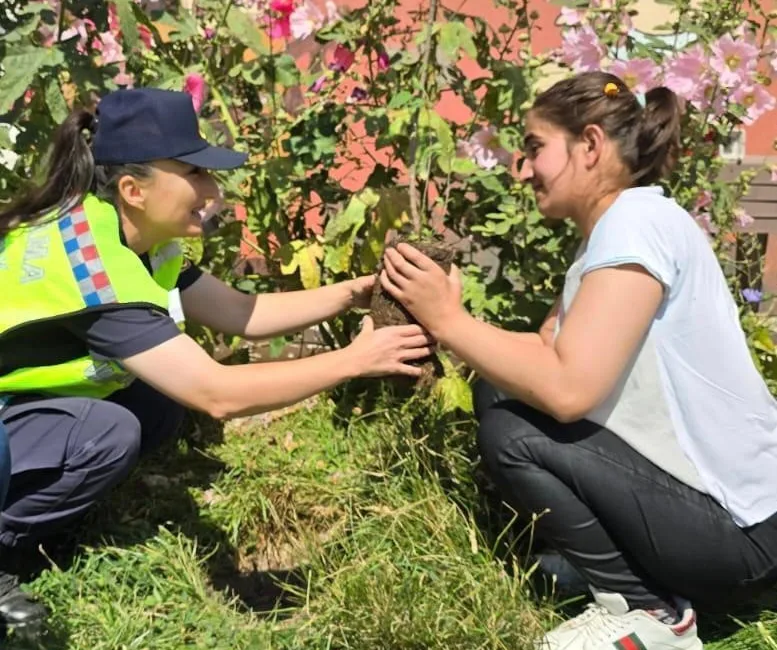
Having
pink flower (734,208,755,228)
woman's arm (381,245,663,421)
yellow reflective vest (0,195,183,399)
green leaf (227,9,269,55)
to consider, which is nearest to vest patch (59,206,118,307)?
yellow reflective vest (0,195,183,399)

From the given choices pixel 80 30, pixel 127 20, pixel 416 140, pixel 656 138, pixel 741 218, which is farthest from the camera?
pixel 741 218

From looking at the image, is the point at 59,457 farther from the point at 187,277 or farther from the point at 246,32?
the point at 246,32

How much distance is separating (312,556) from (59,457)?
61 cm

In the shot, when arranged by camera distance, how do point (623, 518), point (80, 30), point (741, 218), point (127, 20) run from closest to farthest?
point (623, 518) → point (127, 20) → point (80, 30) → point (741, 218)

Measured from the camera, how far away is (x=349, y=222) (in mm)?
3203

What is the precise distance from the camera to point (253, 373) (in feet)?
7.52

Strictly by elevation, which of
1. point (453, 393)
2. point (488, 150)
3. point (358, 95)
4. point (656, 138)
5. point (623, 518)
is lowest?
point (453, 393)

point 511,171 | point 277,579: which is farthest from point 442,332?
point 511,171

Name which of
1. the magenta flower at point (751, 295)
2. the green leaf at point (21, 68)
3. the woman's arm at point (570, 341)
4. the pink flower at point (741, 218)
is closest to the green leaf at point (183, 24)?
the green leaf at point (21, 68)

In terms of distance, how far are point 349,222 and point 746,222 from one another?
1249 mm

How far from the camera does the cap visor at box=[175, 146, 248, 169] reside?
2.36 metres

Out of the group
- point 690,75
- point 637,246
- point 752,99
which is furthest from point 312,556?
point 752,99

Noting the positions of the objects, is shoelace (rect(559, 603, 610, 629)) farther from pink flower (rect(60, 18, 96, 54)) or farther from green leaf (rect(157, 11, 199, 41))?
pink flower (rect(60, 18, 96, 54))

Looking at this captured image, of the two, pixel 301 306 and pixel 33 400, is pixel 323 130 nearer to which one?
pixel 301 306
